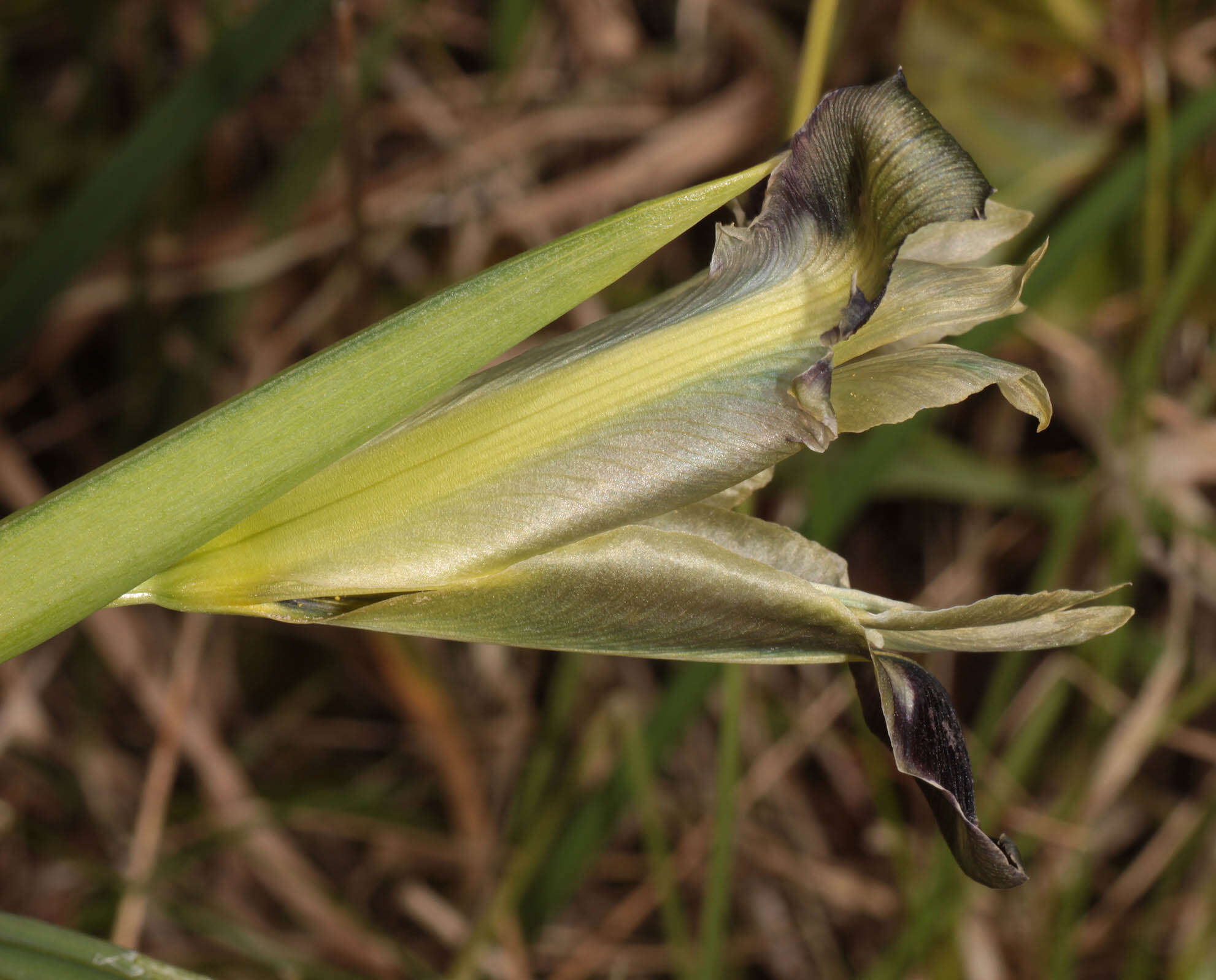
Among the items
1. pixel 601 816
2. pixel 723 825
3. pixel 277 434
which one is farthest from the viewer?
pixel 601 816

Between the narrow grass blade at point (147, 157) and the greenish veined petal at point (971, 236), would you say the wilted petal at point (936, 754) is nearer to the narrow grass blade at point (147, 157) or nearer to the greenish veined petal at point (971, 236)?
the greenish veined petal at point (971, 236)

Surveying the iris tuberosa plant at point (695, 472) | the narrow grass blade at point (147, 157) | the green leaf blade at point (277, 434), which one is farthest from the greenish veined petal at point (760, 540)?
the narrow grass blade at point (147, 157)

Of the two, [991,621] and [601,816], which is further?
[601,816]

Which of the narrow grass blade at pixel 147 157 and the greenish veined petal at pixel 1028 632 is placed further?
the narrow grass blade at pixel 147 157

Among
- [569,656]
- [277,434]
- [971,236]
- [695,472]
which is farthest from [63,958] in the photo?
[569,656]

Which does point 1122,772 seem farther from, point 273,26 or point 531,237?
point 273,26

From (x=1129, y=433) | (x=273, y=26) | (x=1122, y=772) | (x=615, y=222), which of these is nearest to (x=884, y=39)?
(x=1129, y=433)

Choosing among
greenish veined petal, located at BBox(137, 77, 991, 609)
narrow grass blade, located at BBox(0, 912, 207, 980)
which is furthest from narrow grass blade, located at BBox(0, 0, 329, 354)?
narrow grass blade, located at BBox(0, 912, 207, 980)

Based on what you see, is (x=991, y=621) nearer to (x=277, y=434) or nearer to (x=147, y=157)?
(x=277, y=434)

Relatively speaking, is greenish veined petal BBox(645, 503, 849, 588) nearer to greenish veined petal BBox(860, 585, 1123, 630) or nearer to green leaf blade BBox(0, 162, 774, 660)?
greenish veined petal BBox(860, 585, 1123, 630)
